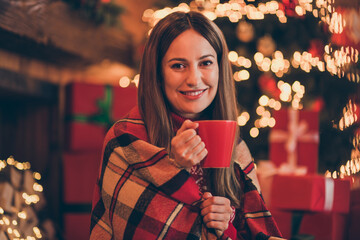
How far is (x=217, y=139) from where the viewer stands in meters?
0.95

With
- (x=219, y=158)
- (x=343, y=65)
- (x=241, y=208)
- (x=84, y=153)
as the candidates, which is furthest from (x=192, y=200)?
(x=84, y=153)

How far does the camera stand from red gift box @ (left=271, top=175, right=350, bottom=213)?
1.47 metres

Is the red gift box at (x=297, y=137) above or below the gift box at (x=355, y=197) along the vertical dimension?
above

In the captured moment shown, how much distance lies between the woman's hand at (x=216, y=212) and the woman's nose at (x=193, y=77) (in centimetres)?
31

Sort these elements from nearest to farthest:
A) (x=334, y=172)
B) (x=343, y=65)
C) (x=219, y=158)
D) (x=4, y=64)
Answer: (x=219, y=158) < (x=343, y=65) < (x=334, y=172) < (x=4, y=64)

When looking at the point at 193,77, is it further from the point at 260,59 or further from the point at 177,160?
the point at 260,59

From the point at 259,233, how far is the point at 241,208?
10cm

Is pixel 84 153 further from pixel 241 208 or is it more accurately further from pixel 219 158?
pixel 219 158

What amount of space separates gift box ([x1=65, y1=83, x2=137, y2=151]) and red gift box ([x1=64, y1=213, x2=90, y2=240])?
331 mm

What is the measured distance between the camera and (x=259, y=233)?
1.14m

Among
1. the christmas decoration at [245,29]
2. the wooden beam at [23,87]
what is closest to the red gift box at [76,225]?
the wooden beam at [23,87]

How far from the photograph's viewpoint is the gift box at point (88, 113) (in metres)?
2.03

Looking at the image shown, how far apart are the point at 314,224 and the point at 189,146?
88cm

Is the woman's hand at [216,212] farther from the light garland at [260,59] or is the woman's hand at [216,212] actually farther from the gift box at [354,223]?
the light garland at [260,59]
